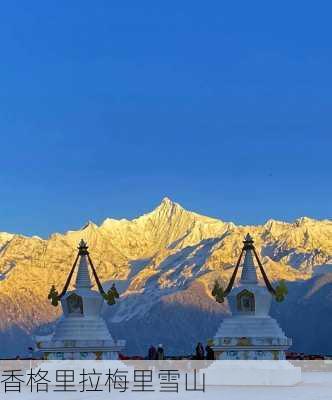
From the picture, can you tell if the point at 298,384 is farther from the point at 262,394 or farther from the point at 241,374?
the point at 262,394

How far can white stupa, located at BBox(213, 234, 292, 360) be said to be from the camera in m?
42.1

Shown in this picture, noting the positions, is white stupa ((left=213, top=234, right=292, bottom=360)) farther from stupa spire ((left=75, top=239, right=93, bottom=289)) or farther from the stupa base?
stupa spire ((left=75, top=239, right=93, bottom=289))

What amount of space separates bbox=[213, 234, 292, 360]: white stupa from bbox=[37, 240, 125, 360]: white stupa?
5.15 metres

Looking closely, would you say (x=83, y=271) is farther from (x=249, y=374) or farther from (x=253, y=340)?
(x=249, y=374)

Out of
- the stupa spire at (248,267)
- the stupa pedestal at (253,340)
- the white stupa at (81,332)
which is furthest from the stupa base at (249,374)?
the white stupa at (81,332)

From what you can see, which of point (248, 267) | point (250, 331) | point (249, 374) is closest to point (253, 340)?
point (250, 331)

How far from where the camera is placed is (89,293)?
1763 inches

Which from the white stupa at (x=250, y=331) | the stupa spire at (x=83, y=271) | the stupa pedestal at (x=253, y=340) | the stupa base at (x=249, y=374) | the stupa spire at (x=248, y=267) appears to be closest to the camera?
the stupa base at (x=249, y=374)

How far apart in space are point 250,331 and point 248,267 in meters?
3.00

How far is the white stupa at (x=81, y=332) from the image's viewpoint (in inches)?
1726

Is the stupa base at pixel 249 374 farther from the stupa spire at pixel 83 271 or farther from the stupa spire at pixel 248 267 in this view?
the stupa spire at pixel 83 271

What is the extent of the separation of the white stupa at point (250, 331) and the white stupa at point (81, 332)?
5.15 meters

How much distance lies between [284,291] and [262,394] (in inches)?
329

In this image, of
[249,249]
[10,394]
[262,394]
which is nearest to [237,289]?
[249,249]
